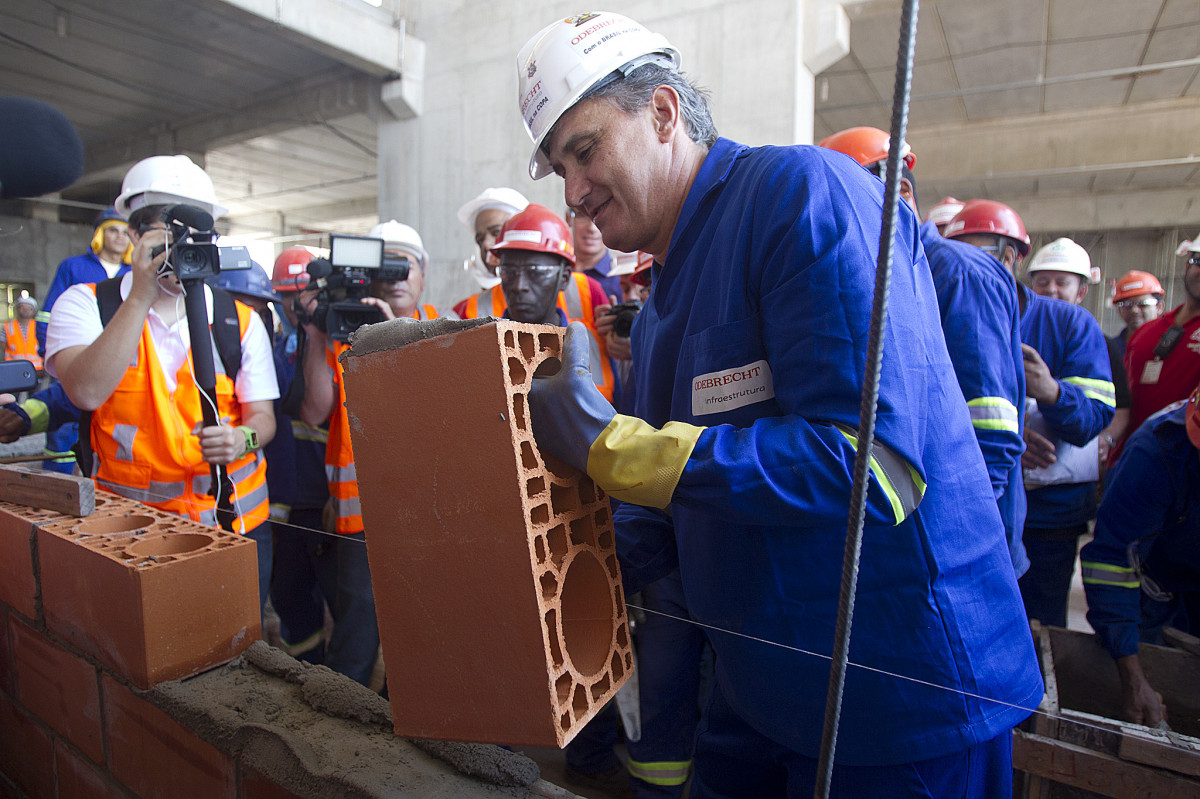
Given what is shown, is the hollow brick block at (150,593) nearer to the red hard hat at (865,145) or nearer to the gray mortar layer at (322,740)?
the gray mortar layer at (322,740)

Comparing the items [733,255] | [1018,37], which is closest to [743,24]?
[1018,37]

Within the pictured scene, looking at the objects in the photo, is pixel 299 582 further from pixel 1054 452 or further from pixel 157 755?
pixel 1054 452

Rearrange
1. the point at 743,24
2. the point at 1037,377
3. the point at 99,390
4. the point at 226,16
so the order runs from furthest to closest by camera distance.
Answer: the point at 226,16 < the point at 743,24 < the point at 1037,377 < the point at 99,390

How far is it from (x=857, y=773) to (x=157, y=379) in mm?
2174

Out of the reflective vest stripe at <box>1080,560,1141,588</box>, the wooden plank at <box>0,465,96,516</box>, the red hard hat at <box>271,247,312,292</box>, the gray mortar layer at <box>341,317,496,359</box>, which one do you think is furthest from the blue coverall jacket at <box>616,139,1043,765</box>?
the red hard hat at <box>271,247,312,292</box>

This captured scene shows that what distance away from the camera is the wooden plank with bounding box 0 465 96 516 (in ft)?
5.99

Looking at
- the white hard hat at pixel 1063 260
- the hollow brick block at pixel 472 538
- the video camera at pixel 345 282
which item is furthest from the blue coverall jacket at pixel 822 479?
the white hard hat at pixel 1063 260

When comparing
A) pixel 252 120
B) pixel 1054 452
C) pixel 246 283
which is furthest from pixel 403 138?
pixel 1054 452

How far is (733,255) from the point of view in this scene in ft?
3.59

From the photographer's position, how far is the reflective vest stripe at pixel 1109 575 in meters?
2.14

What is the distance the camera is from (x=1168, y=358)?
13.6 feet

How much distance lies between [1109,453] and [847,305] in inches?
171

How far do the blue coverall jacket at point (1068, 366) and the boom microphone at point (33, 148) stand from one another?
3328 mm

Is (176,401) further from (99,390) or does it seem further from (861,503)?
(861,503)
